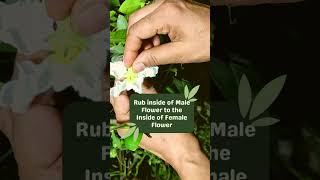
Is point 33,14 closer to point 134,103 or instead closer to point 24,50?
point 24,50

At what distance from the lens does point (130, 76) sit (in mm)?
1403

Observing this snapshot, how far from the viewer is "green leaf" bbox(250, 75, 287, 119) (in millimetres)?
1444

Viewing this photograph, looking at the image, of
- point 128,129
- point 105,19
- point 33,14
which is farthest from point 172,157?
point 33,14

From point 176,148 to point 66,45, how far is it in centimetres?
42

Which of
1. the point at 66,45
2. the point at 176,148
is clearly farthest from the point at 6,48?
the point at 176,148

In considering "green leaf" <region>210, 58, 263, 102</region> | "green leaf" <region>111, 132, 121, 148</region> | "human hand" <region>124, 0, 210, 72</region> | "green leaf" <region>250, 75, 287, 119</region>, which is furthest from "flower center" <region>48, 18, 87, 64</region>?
"green leaf" <region>250, 75, 287, 119</region>

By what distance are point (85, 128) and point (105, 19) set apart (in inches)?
12.3

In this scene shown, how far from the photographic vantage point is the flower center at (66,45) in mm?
1410

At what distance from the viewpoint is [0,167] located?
1450 millimetres

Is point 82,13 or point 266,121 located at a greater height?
point 82,13

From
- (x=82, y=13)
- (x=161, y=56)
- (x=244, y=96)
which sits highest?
(x=82, y=13)

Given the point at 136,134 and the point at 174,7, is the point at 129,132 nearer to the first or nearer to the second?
the point at 136,134

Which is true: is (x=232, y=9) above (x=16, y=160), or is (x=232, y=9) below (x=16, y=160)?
above

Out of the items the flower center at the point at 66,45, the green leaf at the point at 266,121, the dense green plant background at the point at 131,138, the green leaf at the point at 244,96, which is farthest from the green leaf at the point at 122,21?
the green leaf at the point at 266,121
